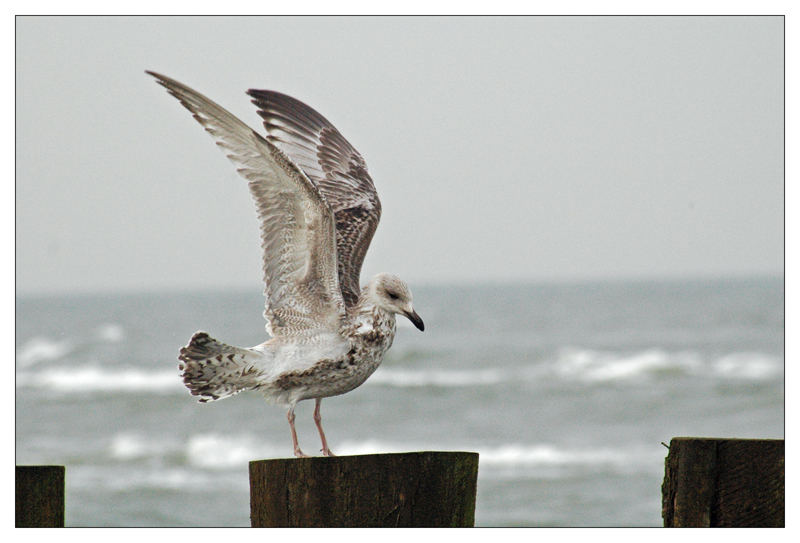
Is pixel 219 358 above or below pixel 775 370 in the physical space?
below

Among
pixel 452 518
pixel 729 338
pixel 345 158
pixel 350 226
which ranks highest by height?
pixel 729 338

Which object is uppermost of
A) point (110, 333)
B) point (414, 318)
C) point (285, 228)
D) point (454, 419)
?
point (110, 333)

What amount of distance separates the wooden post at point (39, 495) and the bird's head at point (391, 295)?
1.35 m

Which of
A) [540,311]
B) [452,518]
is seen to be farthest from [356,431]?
[540,311]

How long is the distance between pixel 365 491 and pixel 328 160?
2800 millimetres

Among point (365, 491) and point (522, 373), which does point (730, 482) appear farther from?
point (522, 373)

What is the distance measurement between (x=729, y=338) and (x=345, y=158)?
96.2 feet

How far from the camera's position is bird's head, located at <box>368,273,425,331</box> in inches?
159

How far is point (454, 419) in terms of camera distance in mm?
17641

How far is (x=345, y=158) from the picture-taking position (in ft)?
17.8

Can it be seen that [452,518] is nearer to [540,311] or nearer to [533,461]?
[533,461]

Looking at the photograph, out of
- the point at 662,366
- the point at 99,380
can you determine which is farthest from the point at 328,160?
the point at 99,380

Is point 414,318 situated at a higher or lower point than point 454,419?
lower

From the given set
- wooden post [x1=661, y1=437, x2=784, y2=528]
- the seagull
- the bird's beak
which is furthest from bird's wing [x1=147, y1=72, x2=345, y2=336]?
wooden post [x1=661, y1=437, x2=784, y2=528]
